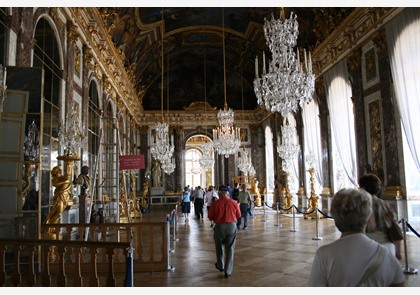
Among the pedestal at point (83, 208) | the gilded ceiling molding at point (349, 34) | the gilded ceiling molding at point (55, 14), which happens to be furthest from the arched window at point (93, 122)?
the gilded ceiling molding at point (349, 34)

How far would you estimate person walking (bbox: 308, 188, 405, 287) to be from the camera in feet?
5.50

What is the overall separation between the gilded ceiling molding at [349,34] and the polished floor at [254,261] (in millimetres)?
5672

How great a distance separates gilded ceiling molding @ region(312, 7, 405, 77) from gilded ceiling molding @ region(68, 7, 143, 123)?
761cm

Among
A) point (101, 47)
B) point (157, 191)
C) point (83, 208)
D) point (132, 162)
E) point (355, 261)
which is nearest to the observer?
point (355, 261)

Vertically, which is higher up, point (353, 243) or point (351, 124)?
point (351, 124)

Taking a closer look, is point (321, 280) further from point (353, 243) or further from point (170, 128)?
point (170, 128)

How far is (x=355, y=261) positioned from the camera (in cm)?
168

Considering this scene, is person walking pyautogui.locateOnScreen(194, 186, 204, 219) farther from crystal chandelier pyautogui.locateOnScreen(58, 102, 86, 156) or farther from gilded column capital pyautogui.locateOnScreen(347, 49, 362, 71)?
crystal chandelier pyautogui.locateOnScreen(58, 102, 86, 156)

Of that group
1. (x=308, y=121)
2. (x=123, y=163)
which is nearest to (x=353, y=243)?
(x=123, y=163)

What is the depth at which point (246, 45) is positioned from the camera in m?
19.7

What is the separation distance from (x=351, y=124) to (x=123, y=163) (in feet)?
24.1

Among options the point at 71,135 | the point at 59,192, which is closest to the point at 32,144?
the point at 59,192

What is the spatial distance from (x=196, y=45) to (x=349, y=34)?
437 inches

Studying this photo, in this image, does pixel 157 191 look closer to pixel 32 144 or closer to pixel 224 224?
pixel 32 144
